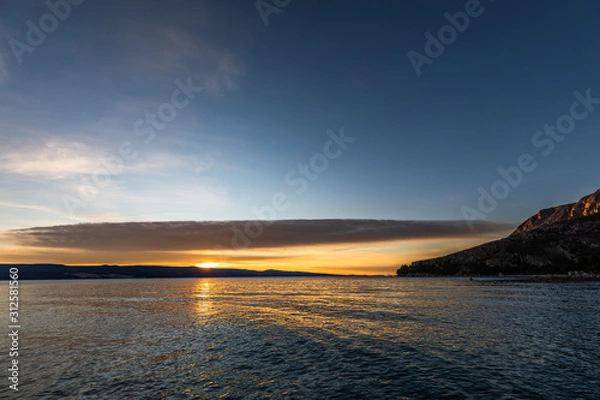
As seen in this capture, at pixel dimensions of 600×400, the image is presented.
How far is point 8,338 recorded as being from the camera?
45625 millimetres

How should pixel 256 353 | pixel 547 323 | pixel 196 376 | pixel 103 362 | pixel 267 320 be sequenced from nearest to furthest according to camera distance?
pixel 196 376, pixel 103 362, pixel 256 353, pixel 547 323, pixel 267 320

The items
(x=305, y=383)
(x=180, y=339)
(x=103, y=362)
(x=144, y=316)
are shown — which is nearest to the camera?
(x=305, y=383)

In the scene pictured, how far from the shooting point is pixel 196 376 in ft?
94.9

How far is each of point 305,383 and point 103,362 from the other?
882 inches

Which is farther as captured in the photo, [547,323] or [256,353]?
[547,323]

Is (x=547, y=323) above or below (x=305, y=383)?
below

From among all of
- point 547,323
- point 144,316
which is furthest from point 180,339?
point 547,323

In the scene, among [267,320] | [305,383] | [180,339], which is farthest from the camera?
[267,320]

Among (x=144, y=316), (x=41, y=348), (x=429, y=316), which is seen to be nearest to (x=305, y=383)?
(x=41, y=348)

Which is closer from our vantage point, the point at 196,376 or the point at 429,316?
the point at 196,376

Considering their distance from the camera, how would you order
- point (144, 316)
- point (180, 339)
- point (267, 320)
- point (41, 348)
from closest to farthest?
point (41, 348), point (180, 339), point (267, 320), point (144, 316)

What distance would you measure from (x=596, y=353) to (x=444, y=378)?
831 inches

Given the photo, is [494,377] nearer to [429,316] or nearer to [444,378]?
[444,378]

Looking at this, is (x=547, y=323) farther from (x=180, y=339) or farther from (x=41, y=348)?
(x=41, y=348)
